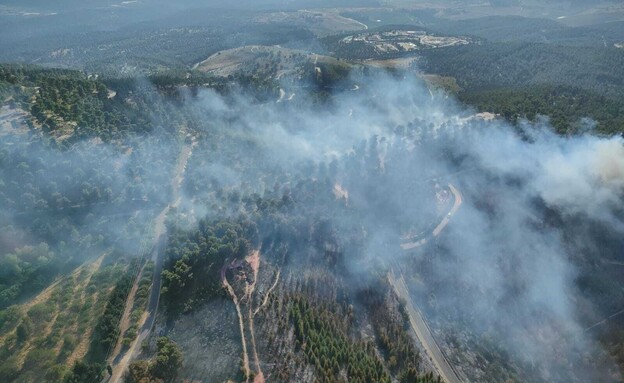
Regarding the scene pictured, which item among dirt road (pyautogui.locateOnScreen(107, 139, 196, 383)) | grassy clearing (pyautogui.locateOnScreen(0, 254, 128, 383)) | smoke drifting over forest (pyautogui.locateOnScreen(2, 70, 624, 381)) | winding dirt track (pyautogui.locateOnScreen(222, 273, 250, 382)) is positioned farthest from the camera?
smoke drifting over forest (pyautogui.locateOnScreen(2, 70, 624, 381))

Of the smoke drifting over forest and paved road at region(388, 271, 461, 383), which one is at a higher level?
the smoke drifting over forest

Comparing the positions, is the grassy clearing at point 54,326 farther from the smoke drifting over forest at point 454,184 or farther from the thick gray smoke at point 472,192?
the thick gray smoke at point 472,192

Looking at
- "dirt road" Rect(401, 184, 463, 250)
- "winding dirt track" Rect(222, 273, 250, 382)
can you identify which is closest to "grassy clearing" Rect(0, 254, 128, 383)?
"winding dirt track" Rect(222, 273, 250, 382)

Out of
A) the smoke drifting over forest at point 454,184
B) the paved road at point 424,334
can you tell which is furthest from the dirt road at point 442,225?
the paved road at point 424,334

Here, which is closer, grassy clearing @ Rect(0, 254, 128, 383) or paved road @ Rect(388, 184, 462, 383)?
grassy clearing @ Rect(0, 254, 128, 383)

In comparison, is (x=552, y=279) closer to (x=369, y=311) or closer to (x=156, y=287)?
(x=369, y=311)

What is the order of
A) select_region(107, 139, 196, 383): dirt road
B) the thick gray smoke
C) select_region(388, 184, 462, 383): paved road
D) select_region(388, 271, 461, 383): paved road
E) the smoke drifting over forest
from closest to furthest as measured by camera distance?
select_region(107, 139, 196, 383): dirt road → select_region(388, 271, 461, 383): paved road → select_region(388, 184, 462, 383): paved road → the thick gray smoke → the smoke drifting over forest

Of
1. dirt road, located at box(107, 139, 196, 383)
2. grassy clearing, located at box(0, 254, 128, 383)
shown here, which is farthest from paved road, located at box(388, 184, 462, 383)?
grassy clearing, located at box(0, 254, 128, 383)

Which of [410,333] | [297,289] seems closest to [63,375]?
[297,289]

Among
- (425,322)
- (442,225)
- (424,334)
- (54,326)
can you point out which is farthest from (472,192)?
(54,326)

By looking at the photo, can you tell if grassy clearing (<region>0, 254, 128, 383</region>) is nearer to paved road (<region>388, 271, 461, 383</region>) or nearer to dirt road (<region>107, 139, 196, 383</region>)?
dirt road (<region>107, 139, 196, 383</region>)
